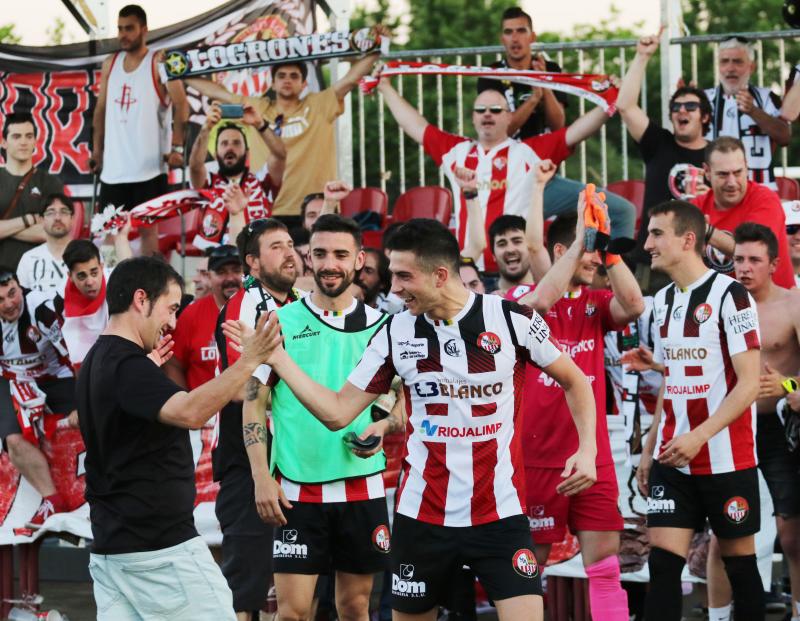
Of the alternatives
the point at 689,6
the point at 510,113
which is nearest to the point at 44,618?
the point at 510,113

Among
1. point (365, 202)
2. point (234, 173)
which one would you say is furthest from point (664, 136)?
point (234, 173)

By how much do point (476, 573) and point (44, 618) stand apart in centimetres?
450

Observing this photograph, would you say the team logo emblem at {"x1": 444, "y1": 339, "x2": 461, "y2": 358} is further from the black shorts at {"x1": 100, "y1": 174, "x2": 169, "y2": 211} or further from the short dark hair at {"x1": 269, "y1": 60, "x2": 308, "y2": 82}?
the black shorts at {"x1": 100, "y1": 174, "x2": 169, "y2": 211}

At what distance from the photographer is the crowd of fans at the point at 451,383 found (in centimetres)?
564

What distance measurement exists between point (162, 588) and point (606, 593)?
2.71 metres

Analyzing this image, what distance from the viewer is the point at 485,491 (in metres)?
5.93

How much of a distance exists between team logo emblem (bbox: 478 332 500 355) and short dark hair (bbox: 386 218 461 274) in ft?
1.05

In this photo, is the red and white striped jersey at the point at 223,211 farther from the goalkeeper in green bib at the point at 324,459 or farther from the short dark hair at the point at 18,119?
the goalkeeper in green bib at the point at 324,459

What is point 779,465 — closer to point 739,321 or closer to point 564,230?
point 739,321

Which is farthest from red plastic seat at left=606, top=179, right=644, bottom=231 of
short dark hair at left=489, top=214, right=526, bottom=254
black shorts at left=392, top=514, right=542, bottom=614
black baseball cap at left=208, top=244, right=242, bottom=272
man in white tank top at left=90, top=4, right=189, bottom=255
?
black shorts at left=392, top=514, right=542, bottom=614

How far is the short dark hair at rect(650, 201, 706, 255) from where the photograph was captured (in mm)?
7250

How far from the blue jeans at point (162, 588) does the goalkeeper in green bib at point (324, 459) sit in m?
1.15

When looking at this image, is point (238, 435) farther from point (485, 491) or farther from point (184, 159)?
point (184, 159)

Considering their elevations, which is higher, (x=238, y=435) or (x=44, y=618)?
(x=238, y=435)
